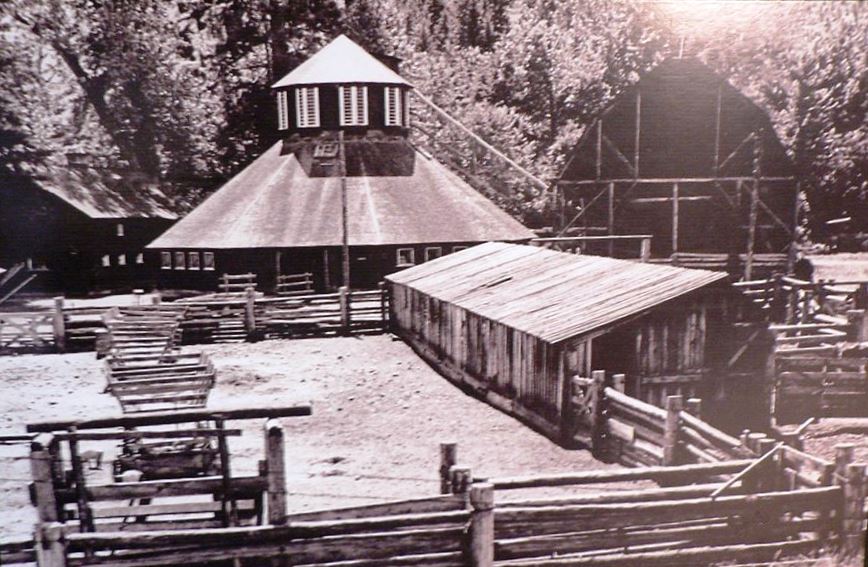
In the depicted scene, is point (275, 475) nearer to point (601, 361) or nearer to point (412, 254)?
point (601, 361)

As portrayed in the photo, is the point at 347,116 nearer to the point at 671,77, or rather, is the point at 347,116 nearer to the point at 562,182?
the point at 562,182

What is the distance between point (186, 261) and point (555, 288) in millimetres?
18124

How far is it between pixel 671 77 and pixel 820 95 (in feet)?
17.5

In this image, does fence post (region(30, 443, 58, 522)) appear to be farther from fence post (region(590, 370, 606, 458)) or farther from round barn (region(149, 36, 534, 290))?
round barn (region(149, 36, 534, 290))

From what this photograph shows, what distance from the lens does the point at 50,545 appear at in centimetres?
657

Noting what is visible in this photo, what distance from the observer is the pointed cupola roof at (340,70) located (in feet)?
85.5

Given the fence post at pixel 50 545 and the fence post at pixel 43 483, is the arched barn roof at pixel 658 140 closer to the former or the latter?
the fence post at pixel 43 483

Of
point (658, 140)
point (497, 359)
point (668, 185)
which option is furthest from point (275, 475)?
point (668, 185)

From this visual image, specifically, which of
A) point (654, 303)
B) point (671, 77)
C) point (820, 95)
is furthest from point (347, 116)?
point (820, 95)

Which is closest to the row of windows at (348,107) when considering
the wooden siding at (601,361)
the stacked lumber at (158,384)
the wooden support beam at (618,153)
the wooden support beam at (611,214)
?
the wooden support beam at (618,153)

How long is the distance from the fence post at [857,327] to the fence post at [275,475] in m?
8.87

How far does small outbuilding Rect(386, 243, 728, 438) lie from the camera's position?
1152 cm

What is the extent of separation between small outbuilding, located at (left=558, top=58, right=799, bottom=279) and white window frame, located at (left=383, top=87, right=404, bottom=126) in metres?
6.95

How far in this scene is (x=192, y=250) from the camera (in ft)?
84.6
